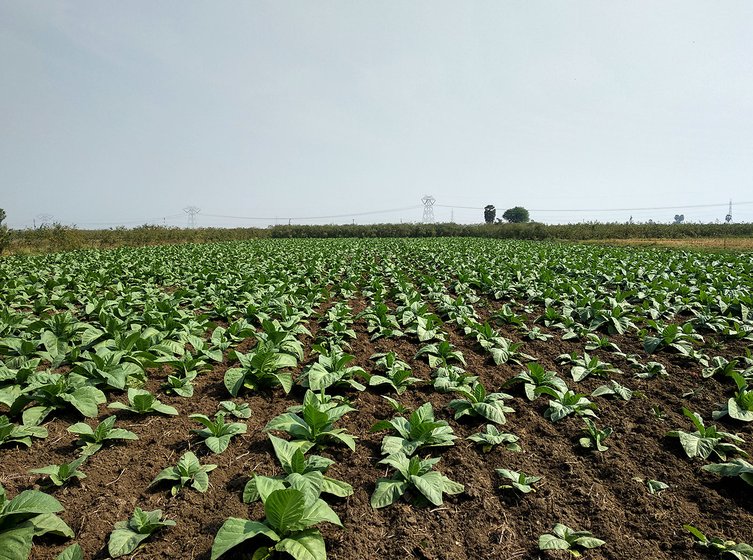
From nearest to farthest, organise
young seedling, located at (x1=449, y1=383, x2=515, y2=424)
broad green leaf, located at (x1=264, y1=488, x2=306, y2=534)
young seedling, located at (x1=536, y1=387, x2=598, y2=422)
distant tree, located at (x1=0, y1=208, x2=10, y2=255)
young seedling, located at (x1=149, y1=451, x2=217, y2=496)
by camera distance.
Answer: broad green leaf, located at (x1=264, y1=488, x2=306, y2=534) < young seedling, located at (x1=149, y1=451, x2=217, y2=496) < young seedling, located at (x1=449, y1=383, x2=515, y2=424) < young seedling, located at (x1=536, y1=387, x2=598, y2=422) < distant tree, located at (x1=0, y1=208, x2=10, y2=255)

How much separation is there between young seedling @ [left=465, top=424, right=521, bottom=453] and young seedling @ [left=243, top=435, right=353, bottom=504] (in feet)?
4.18

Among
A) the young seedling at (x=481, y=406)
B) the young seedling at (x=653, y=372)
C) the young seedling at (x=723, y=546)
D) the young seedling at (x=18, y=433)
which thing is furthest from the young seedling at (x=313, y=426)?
the young seedling at (x=653, y=372)

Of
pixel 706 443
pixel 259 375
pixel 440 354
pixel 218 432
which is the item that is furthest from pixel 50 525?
pixel 706 443

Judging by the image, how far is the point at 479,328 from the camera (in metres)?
6.54

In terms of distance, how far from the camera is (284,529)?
7.52 feet

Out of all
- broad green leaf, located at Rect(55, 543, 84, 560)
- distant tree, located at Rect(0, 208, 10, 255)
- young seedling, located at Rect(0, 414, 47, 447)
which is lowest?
broad green leaf, located at Rect(55, 543, 84, 560)

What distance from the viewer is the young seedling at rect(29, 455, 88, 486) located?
2764 millimetres

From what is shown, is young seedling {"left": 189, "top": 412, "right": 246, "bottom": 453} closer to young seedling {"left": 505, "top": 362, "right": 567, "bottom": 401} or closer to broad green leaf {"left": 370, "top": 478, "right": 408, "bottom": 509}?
broad green leaf {"left": 370, "top": 478, "right": 408, "bottom": 509}

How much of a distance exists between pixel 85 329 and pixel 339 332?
12.2 feet

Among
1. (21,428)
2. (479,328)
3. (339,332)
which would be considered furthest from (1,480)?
(479,328)

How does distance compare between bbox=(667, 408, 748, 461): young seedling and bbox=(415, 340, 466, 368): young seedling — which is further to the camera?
bbox=(415, 340, 466, 368): young seedling

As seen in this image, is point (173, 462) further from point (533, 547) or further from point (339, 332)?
point (339, 332)

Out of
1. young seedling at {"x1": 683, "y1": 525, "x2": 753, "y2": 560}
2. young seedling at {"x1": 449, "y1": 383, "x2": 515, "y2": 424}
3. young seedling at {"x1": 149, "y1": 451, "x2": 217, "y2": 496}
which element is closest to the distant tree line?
young seedling at {"x1": 149, "y1": 451, "x2": 217, "y2": 496}

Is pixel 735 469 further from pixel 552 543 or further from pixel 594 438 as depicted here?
pixel 552 543
